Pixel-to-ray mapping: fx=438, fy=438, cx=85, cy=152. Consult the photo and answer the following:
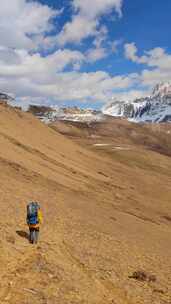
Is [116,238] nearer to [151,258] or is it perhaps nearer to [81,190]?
[151,258]

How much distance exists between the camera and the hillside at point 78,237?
48.5 ft

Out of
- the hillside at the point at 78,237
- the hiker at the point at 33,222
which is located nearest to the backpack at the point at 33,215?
the hiker at the point at 33,222

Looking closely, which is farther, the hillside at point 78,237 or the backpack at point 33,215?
the backpack at point 33,215

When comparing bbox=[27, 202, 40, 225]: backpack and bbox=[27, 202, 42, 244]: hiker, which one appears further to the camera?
bbox=[27, 202, 40, 225]: backpack

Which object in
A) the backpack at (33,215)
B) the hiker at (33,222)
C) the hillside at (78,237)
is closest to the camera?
the hillside at (78,237)

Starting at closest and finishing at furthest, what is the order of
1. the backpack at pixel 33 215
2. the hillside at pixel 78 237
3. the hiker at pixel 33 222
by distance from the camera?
1. the hillside at pixel 78 237
2. the hiker at pixel 33 222
3. the backpack at pixel 33 215

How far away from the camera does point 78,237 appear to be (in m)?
22.7

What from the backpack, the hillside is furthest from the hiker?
the hillside

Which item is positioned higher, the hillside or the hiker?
the hiker

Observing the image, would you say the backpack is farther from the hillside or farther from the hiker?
the hillside

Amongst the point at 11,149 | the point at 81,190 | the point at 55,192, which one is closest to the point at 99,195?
the point at 81,190

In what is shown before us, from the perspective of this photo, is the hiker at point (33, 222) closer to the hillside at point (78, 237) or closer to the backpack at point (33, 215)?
the backpack at point (33, 215)

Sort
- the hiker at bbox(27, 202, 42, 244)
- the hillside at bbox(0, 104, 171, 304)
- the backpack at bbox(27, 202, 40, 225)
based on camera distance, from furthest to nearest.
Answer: the backpack at bbox(27, 202, 40, 225) → the hiker at bbox(27, 202, 42, 244) → the hillside at bbox(0, 104, 171, 304)

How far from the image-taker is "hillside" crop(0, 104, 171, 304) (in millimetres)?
14781
